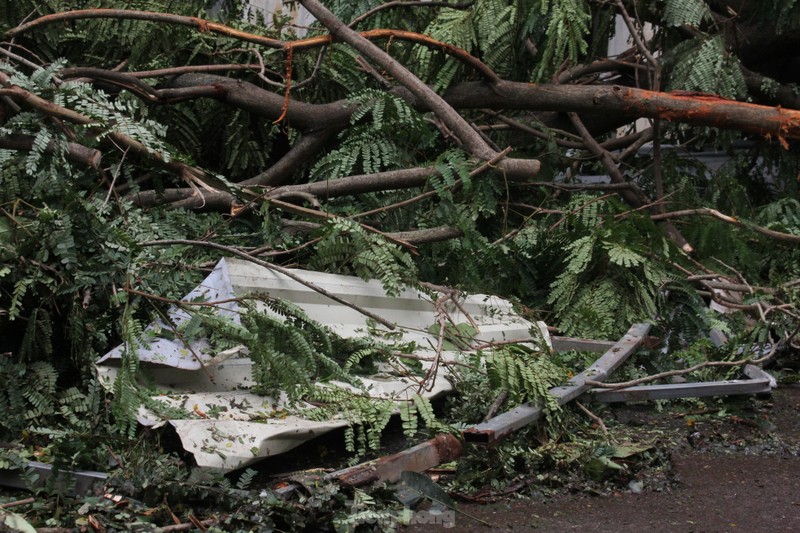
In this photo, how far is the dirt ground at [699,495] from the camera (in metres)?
2.71

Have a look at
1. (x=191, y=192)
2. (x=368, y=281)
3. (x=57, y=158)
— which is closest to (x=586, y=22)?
(x=368, y=281)

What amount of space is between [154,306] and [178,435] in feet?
1.95

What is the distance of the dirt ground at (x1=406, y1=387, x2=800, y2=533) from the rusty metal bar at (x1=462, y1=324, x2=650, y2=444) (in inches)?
8.6

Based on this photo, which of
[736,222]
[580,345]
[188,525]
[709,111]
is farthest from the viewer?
[709,111]

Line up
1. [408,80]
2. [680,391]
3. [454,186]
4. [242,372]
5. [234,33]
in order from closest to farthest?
[242,372] → [680,391] → [454,186] → [408,80] → [234,33]

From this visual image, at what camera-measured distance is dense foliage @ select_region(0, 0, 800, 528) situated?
3.22 metres

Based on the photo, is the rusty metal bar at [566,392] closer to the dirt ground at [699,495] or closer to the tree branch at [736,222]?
the dirt ground at [699,495]

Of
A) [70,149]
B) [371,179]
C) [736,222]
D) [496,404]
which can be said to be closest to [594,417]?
[496,404]

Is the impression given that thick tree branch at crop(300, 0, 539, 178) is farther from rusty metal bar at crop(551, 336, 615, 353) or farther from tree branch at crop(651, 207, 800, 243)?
tree branch at crop(651, 207, 800, 243)

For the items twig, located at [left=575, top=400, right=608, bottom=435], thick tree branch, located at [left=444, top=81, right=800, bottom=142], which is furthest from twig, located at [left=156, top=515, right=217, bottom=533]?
thick tree branch, located at [left=444, top=81, right=800, bottom=142]

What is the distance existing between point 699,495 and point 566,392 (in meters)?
0.73

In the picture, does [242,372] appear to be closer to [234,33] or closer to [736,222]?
[234,33]

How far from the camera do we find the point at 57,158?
3.47 meters

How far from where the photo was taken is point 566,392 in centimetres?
359
